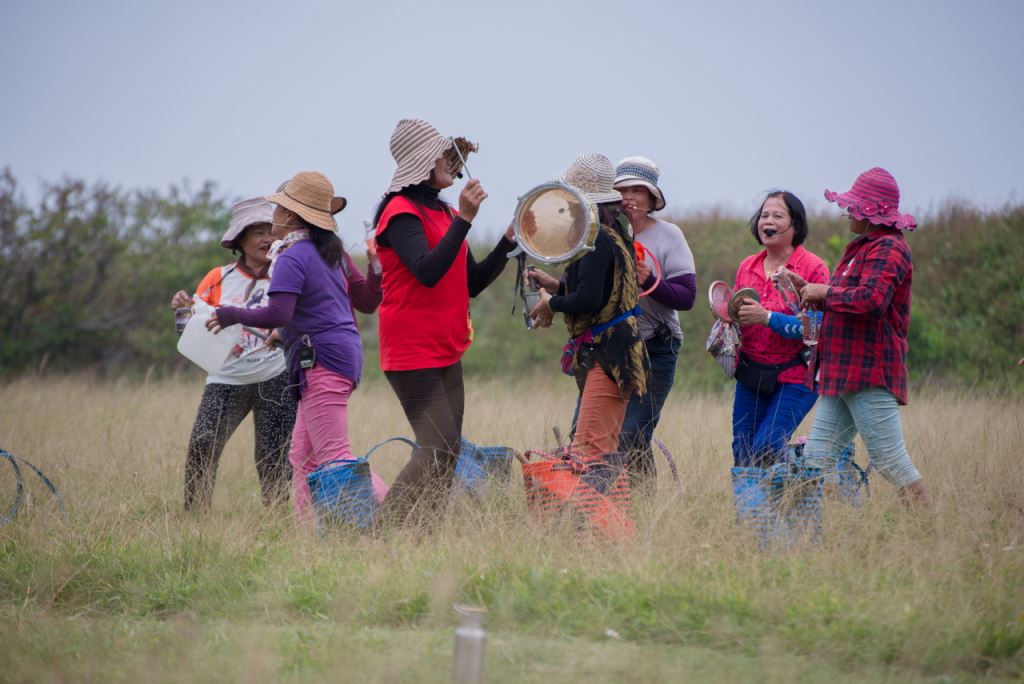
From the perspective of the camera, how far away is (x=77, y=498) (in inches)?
246

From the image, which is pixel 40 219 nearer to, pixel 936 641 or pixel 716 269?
pixel 716 269

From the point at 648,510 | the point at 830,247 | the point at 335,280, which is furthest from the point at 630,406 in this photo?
the point at 830,247

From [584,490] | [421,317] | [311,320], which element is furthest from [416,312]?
[584,490]

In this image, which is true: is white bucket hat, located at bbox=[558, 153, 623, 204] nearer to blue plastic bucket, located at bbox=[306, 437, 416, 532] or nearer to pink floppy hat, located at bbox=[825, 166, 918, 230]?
pink floppy hat, located at bbox=[825, 166, 918, 230]

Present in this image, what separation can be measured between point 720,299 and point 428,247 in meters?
1.81

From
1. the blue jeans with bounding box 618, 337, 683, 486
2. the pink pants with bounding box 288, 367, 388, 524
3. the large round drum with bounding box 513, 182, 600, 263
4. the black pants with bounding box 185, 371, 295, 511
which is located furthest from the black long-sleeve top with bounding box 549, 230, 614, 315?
the black pants with bounding box 185, 371, 295, 511

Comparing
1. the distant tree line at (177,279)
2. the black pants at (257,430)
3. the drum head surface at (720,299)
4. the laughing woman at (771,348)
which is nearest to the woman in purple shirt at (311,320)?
the black pants at (257,430)

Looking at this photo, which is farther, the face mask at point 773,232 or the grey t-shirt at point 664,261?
the face mask at point 773,232

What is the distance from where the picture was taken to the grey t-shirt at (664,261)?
603 centimetres

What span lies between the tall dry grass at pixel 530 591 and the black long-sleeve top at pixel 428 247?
3.91ft

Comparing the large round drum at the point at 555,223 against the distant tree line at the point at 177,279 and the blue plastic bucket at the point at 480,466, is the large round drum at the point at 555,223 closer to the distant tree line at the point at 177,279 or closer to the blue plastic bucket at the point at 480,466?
the blue plastic bucket at the point at 480,466

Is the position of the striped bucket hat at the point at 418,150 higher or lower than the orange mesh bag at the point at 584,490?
higher

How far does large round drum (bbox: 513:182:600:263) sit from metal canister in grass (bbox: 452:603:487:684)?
2.06 meters

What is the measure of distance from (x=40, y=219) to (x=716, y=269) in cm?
906
